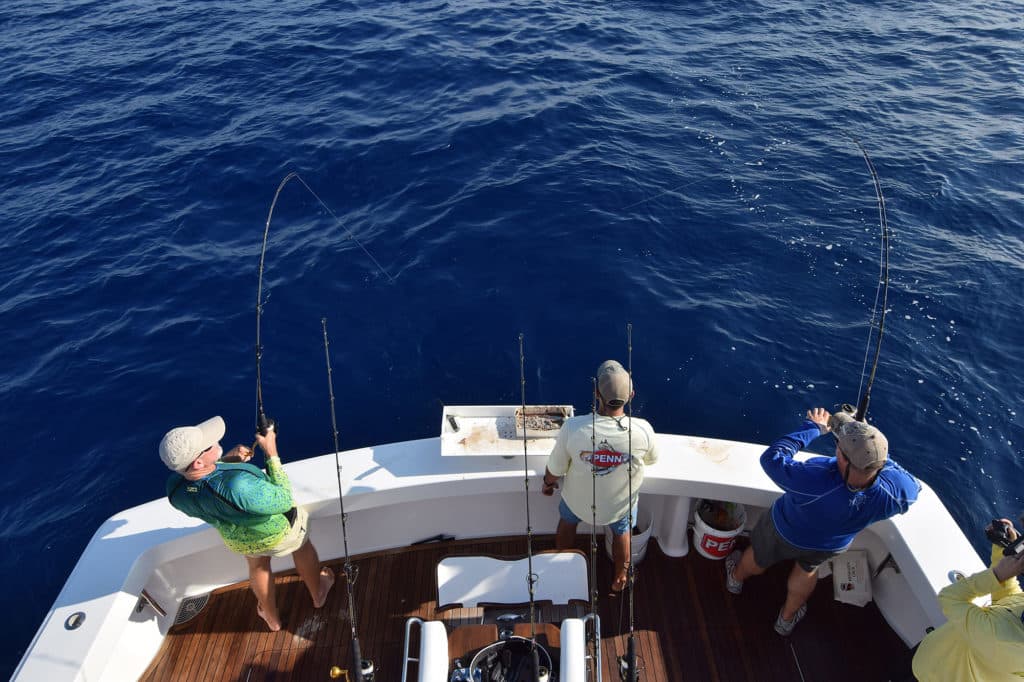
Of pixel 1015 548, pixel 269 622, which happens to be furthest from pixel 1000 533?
pixel 269 622

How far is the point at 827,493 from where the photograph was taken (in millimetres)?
3199

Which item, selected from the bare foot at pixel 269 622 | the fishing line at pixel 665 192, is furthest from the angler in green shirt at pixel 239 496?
the fishing line at pixel 665 192

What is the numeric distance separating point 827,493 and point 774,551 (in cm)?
63

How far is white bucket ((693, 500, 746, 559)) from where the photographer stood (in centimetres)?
422

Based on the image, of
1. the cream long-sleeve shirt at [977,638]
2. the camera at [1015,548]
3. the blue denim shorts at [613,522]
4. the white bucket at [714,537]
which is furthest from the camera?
the white bucket at [714,537]

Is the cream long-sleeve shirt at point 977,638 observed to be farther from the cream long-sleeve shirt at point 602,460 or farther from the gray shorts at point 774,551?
the cream long-sleeve shirt at point 602,460

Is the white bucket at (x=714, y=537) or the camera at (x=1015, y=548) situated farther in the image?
the white bucket at (x=714, y=537)

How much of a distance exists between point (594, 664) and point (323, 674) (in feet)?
5.07

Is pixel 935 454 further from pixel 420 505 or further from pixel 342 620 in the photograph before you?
pixel 342 620

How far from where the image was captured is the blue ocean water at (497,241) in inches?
256

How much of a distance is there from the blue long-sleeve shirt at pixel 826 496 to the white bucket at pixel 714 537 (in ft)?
2.50

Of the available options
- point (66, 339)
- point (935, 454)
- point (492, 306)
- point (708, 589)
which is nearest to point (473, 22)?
point (492, 306)

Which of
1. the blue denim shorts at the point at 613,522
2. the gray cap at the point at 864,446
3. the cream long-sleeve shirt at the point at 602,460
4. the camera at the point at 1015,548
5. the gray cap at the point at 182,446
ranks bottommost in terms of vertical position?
the blue denim shorts at the point at 613,522

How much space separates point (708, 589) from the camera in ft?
13.8
